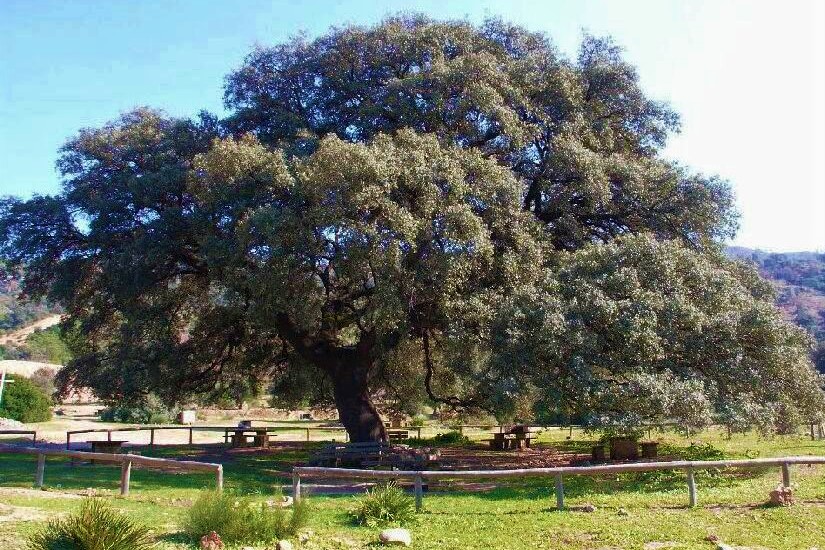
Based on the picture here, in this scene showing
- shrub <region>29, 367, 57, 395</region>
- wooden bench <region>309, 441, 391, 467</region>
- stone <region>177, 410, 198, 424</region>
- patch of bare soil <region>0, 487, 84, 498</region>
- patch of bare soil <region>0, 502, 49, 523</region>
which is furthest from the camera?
shrub <region>29, 367, 57, 395</region>

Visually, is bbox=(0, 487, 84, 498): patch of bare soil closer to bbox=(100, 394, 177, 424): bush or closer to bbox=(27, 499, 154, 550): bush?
bbox=(27, 499, 154, 550): bush

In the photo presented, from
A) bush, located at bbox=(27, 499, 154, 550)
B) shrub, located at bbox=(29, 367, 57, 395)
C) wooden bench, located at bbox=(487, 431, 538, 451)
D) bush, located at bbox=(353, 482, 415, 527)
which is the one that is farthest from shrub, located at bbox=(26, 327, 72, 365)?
bush, located at bbox=(27, 499, 154, 550)

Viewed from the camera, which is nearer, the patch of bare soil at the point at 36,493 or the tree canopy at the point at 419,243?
the patch of bare soil at the point at 36,493

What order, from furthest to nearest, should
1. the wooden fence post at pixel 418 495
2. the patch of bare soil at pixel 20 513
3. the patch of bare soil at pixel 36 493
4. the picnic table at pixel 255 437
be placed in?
1. the picnic table at pixel 255 437
2. the patch of bare soil at pixel 36 493
3. the wooden fence post at pixel 418 495
4. the patch of bare soil at pixel 20 513

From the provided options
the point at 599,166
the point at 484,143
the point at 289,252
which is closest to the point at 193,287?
the point at 289,252

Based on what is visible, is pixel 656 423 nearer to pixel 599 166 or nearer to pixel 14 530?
pixel 599 166

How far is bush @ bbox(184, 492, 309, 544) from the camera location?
8.81 meters

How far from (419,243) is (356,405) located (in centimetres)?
733

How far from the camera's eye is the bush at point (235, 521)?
881 cm

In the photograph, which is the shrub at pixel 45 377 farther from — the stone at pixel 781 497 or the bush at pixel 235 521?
the stone at pixel 781 497

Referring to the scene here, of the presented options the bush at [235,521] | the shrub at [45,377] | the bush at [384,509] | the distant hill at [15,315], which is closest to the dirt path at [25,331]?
the distant hill at [15,315]

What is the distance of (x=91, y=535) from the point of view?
7.18m

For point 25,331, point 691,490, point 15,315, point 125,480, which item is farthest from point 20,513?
point 15,315

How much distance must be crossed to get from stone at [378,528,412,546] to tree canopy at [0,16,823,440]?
5.91 meters
